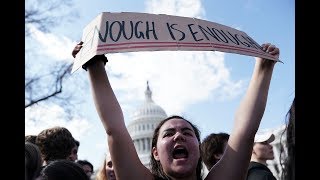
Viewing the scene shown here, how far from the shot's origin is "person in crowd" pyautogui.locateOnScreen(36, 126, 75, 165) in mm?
4066

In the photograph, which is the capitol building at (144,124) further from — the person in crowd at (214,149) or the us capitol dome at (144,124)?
the person in crowd at (214,149)

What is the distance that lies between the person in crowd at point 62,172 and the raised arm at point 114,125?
13.7 inches

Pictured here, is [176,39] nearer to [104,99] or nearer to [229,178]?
[104,99]

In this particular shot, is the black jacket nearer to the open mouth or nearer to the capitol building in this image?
the open mouth

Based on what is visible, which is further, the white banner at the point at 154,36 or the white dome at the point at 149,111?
the white dome at the point at 149,111

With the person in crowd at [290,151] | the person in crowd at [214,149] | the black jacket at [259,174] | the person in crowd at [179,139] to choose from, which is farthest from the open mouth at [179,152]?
the person in crowd at [214,149]

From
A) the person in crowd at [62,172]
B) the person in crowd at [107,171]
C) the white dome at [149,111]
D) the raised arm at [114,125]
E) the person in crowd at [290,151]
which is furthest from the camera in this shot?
the white dome at [149,111]

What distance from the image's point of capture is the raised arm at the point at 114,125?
2.05 m

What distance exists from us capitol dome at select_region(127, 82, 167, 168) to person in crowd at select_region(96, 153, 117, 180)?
237 ft

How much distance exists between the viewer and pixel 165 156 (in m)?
2.37

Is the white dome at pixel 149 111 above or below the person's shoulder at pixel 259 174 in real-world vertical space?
above

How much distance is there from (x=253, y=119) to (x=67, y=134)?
242 centimetres

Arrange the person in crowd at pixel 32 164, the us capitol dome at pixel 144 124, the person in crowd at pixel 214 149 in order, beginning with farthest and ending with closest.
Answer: the us capitol dome at pixel 144 124 → the person in crowd at pixel 214 149 → the person in crowd at pixel 32 164

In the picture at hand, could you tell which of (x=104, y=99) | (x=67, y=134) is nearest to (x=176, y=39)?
(x=104, y=99)
